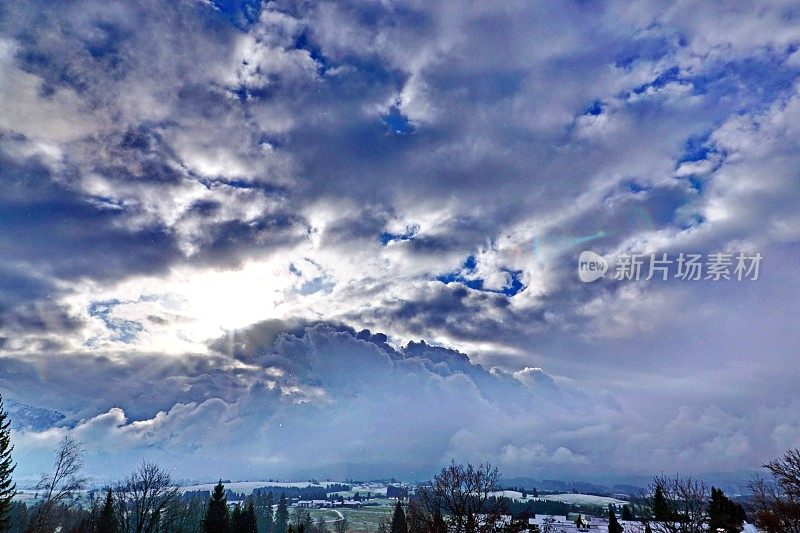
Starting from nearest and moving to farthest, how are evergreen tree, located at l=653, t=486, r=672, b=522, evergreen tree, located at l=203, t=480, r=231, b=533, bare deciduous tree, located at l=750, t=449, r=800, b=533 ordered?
bare deciduous tree, located at l=750, t=449, r=800, b=533 → evergreen tree, located at l=653, t=486, r=672, b=522 → evergreen tree, located at l=203, t=480, r=231, b=533

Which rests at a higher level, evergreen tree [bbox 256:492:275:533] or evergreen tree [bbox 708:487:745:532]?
evergreen tree [bbox 708:487:745:532]

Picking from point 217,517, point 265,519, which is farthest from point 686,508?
point 265,519

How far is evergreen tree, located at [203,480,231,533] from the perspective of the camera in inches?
2635

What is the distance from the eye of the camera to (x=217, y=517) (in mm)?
68312

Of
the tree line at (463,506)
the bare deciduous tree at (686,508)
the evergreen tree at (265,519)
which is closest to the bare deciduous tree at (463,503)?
the tree line at (463,506)

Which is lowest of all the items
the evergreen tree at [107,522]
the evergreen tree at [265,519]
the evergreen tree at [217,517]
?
the evergreen tree at [265,519]

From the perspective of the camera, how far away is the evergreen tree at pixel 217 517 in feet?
220

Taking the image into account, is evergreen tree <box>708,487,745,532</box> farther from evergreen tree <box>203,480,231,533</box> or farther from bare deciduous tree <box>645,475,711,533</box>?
evergreen tree <box>203,480,231,533</box>

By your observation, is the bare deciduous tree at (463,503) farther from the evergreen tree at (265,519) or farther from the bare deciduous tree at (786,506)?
the evergreen tree at (265,519)

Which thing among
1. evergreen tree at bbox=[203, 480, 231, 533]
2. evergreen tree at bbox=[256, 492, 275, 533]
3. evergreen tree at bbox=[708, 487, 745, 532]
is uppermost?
evergreen tree at bbox=[708, 487, 745, 532]

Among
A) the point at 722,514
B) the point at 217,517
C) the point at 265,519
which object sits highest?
the point at 722,514

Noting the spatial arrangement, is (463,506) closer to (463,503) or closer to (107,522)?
(463,503)

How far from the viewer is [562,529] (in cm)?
9188

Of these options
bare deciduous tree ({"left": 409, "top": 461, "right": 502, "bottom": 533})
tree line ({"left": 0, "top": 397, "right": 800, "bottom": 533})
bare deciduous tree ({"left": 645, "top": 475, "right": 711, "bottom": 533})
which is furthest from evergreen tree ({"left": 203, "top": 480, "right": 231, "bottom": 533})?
bare deciduous tree ({"left": 645, "top": 475, "right": 711, "bottom": 533})
